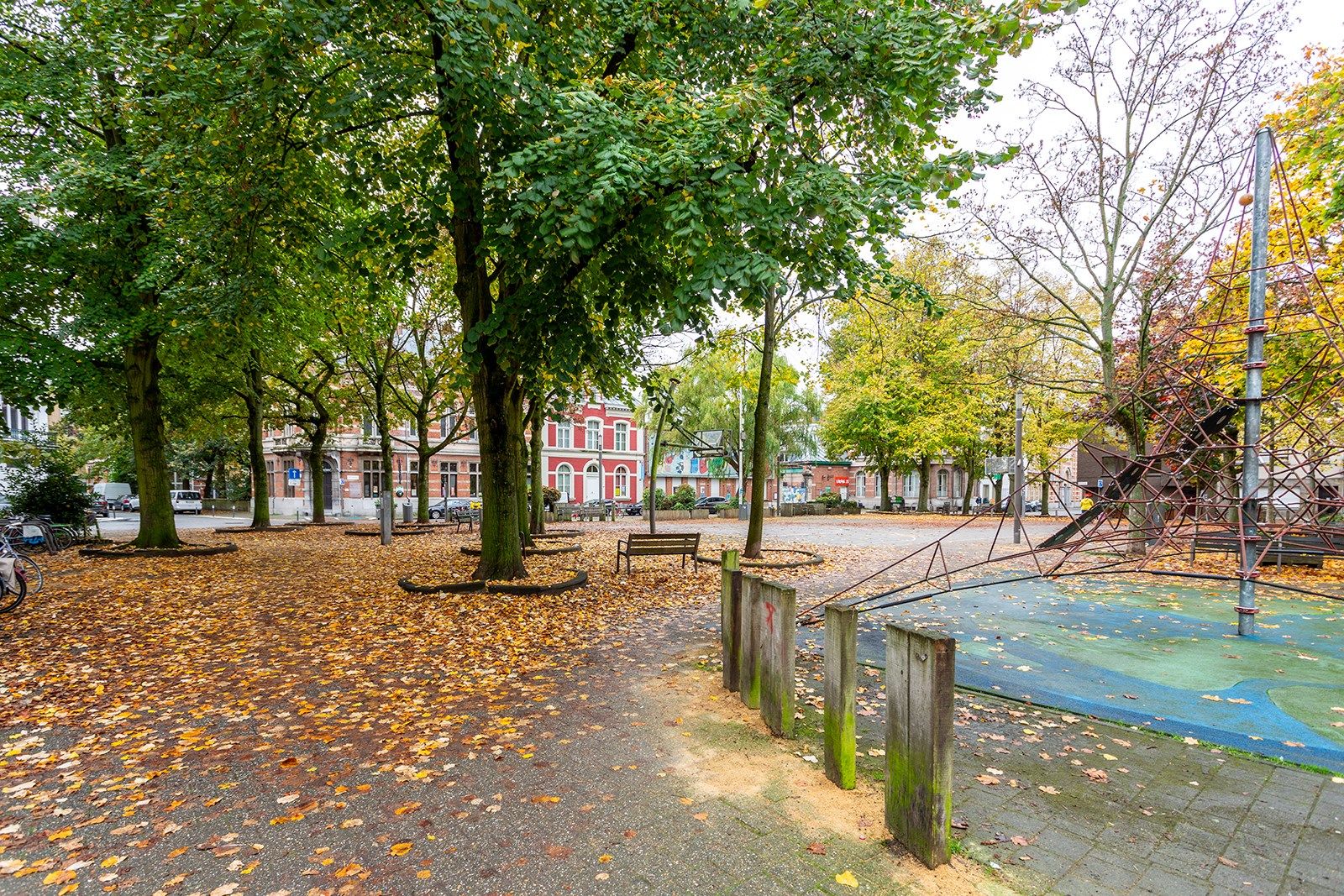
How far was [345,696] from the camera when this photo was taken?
5.45 meters

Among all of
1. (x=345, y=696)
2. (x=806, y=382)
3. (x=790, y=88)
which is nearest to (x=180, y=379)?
(x=345, y=696)

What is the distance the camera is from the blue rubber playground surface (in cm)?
477

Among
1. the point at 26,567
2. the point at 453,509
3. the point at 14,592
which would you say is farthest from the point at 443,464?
the point at 14,592

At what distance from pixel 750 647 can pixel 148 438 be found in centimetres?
1549

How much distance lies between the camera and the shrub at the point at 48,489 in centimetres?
1888

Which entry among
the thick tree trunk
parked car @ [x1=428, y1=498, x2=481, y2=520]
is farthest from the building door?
the thick tree trunk

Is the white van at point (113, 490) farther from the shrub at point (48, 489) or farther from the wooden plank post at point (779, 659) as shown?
the wooden plank post at point (779, 659)

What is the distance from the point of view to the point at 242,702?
5328 mm

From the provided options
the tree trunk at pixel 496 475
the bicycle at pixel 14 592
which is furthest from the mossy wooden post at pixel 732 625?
the bicycle at pixel 14 592

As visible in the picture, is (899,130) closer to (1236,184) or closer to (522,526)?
(1236,184)

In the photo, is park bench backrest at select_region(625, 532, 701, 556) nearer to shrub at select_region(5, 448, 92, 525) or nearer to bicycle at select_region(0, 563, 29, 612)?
bicycle at select_region(0, 563, 29, 612)

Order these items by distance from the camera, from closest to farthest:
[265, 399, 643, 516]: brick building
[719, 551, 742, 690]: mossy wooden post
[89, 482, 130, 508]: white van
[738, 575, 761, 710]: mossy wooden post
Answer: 1. [738, 575, 761, 710]: mossy wooden post
2. [719, 551, 742, 690]: mossy wooden post
3. [265, 399, 643, 516]: brick building
4. [89, 482, 130, 508]: white van

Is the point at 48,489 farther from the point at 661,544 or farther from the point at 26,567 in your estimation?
the point at 661,544

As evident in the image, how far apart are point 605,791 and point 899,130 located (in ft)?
25.7
